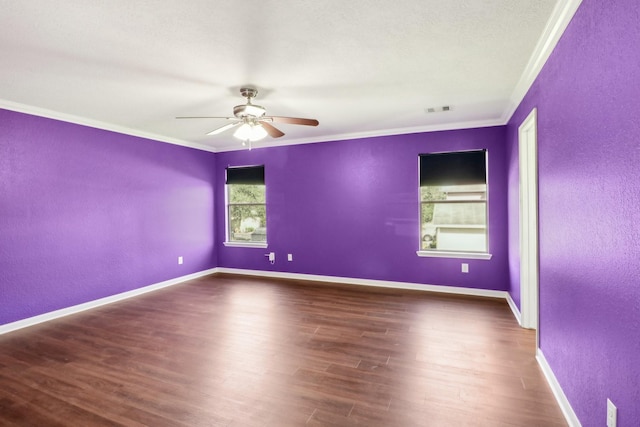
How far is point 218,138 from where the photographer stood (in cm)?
554

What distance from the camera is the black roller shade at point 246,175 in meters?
6.18

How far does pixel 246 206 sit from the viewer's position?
250 inches

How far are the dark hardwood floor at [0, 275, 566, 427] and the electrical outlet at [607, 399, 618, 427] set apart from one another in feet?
1.94

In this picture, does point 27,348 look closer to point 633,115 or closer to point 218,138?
point 218,138

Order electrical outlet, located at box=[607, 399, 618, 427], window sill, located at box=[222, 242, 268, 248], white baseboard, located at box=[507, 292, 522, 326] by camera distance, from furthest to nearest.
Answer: window sill, located at box=[222, 242, 268, 248]
white baseboard, located at box=[507, 292, 522, 326]
electrical outlet, located at box=[607, 399, 618, 427]

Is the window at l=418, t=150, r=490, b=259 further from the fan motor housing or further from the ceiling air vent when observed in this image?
the fan motor housing

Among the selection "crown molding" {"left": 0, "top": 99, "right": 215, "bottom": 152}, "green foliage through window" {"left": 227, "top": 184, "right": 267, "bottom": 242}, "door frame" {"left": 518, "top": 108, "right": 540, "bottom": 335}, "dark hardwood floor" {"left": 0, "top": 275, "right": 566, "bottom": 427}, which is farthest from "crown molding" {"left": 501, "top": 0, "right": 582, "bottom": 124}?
"crown molding" {"left": 0, "top": 99, "right": 215, "bottom": 152}

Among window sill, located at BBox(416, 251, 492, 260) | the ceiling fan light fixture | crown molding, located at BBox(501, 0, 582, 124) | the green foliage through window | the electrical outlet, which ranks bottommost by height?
the electrical outlet

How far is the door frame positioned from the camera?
330 centimetres

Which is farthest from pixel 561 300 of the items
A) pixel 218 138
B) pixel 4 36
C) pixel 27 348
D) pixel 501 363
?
pixel 218 138

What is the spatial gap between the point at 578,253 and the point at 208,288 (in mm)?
4763

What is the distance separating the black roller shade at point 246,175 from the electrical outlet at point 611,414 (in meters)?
5.44

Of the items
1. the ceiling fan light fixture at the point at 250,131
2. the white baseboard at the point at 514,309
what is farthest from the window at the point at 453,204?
the ceiling fan light fixture at the point at 250,131

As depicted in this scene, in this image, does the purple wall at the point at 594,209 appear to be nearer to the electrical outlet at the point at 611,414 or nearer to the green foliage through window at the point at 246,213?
the electrical outlet at the point at 611,414
